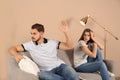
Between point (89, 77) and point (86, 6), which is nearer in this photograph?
point (89, 77)

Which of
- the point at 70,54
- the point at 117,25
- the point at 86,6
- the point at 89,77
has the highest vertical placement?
the point at 86,6

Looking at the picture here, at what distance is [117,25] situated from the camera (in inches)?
189

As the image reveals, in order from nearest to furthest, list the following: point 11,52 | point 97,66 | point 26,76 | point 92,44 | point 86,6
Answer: point 26,76 → point 11,52 → point 97,66 → point 92,44 → point 86,6

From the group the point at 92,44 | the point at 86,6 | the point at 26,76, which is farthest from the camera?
the point at 86,6

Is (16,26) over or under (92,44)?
over

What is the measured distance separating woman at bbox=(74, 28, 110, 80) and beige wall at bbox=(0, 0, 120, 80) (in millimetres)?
455

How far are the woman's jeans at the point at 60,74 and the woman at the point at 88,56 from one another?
0.39 meters

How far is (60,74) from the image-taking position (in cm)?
340

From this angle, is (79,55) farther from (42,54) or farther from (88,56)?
(42,54)

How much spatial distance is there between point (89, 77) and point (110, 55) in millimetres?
1455

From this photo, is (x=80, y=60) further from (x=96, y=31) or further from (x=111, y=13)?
(x=111, y=13)

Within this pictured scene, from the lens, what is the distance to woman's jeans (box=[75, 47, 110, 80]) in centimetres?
353

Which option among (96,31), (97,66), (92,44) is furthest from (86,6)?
(97,66)

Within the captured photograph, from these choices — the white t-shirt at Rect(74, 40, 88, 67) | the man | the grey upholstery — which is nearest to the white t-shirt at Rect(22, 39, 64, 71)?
the man
